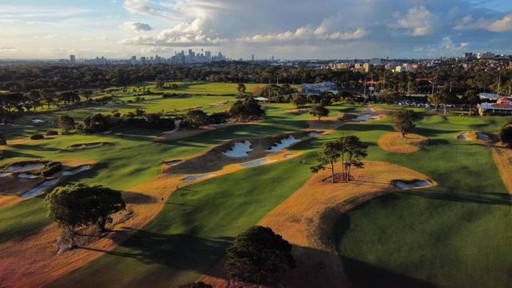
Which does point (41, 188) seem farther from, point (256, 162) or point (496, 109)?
point (496, 109)

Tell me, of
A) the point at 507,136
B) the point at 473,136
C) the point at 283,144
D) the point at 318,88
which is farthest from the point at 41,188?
the point at 318,88

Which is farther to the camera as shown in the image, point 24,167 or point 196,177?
point 24,167

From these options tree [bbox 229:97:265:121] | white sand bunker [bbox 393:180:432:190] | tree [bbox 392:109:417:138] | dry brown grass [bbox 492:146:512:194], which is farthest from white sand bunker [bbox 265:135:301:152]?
dry brown grass [bbox 492:146:512:194]

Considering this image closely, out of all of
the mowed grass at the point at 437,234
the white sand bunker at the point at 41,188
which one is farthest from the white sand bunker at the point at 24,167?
the mowed grass at the point at 437,234

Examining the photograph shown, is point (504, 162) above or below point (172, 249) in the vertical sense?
above

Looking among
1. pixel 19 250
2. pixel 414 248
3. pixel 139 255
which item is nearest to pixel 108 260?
pixel 139 255

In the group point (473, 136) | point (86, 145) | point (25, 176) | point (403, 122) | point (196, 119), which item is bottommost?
point (25, 176)

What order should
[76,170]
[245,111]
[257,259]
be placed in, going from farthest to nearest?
[245,111] < [76,170] < [257,259]

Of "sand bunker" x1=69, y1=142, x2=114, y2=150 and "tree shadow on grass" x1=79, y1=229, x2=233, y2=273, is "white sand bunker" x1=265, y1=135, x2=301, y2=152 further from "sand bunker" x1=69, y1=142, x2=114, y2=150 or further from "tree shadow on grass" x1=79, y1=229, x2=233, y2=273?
"tree shadow on grass" x1=79, y1=229, x2=233, y2=273
